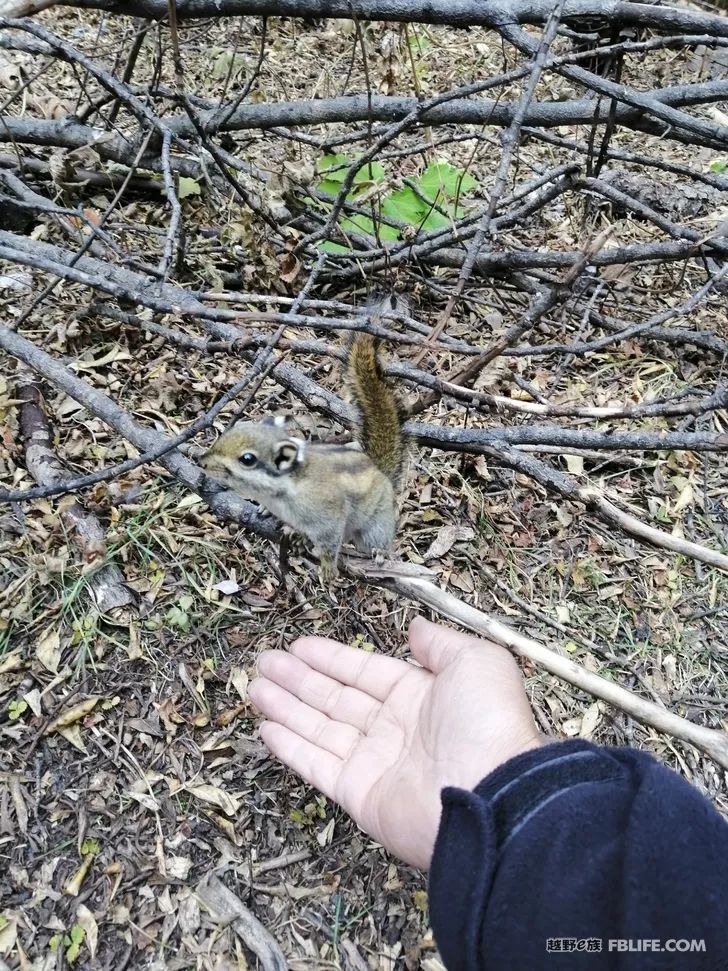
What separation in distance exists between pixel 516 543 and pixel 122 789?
2.31 m

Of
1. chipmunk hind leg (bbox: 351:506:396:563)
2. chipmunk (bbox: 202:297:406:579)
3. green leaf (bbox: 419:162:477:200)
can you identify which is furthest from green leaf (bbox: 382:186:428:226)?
chipmunk hind leg (bbox: 351:506:396:563)

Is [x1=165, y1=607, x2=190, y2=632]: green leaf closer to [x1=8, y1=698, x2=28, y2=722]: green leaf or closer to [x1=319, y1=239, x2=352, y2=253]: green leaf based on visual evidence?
[x1=8, y1=698, x2=28, y2=722]: green leaf

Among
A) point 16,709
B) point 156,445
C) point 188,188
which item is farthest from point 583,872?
point 188,188

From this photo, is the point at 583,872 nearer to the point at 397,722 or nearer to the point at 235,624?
the point at 397,722

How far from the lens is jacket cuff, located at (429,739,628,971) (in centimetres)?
190

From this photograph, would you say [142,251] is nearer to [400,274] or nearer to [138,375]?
[138,375]

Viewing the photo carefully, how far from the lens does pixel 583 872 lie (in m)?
1.85

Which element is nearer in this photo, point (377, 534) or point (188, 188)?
point (377, 534)

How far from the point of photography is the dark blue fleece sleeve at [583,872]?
1706mm

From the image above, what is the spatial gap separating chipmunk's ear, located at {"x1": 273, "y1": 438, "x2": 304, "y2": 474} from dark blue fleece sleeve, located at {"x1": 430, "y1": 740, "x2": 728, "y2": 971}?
151cm

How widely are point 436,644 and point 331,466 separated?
0.93 m

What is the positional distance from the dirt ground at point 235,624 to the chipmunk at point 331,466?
45 cm

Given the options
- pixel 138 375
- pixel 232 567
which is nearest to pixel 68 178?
pixel 138 375

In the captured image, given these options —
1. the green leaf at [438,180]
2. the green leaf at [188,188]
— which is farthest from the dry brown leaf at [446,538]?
the green leaf at [188,188]
